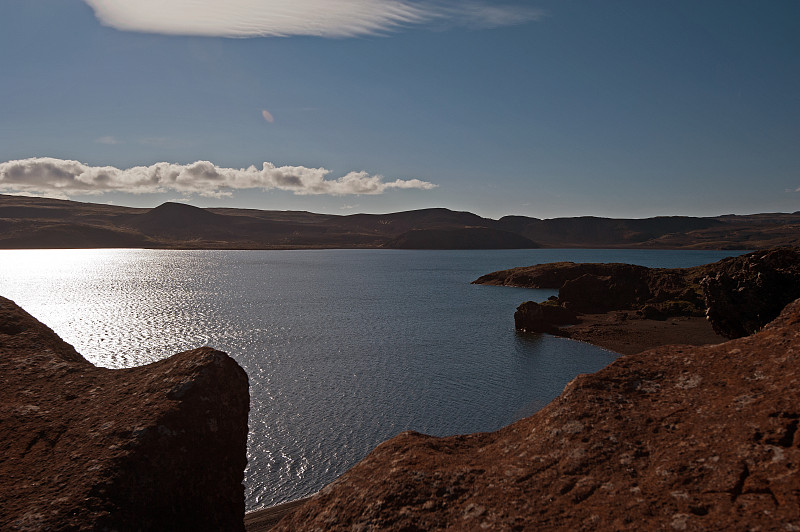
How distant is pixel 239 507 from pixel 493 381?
4518 centimetres

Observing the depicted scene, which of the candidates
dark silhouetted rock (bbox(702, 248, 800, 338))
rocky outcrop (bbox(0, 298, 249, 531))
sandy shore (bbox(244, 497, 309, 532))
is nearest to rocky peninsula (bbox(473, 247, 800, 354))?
dark silhouetted rock (bbox(702, 248, 800, 338))

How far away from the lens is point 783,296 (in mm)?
23219

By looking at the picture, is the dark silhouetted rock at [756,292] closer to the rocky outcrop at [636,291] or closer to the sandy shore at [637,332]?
the sandy shore at [637,332]

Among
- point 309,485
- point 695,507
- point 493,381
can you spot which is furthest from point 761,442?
point 493,381

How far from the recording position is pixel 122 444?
25.7ft

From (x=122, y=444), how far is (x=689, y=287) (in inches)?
4171

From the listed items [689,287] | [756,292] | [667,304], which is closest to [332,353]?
[756,292]

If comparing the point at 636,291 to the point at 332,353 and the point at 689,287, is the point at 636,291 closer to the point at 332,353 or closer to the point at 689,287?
the point at 689,287

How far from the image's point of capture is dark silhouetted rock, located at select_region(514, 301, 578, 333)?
78875mm

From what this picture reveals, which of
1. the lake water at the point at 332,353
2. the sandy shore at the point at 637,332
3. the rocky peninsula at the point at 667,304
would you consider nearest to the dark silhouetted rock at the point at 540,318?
the rocky peninsula at the point at 667,304

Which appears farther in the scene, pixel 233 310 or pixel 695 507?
pixel 233 310

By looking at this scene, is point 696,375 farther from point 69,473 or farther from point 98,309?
point 98,309

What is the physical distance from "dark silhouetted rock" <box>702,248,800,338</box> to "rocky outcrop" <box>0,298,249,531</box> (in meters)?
25.4

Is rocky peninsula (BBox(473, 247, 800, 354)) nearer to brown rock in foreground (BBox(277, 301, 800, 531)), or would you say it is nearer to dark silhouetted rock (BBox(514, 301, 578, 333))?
dark silhouetted rock (BBox(514, 301, 578, 333))
